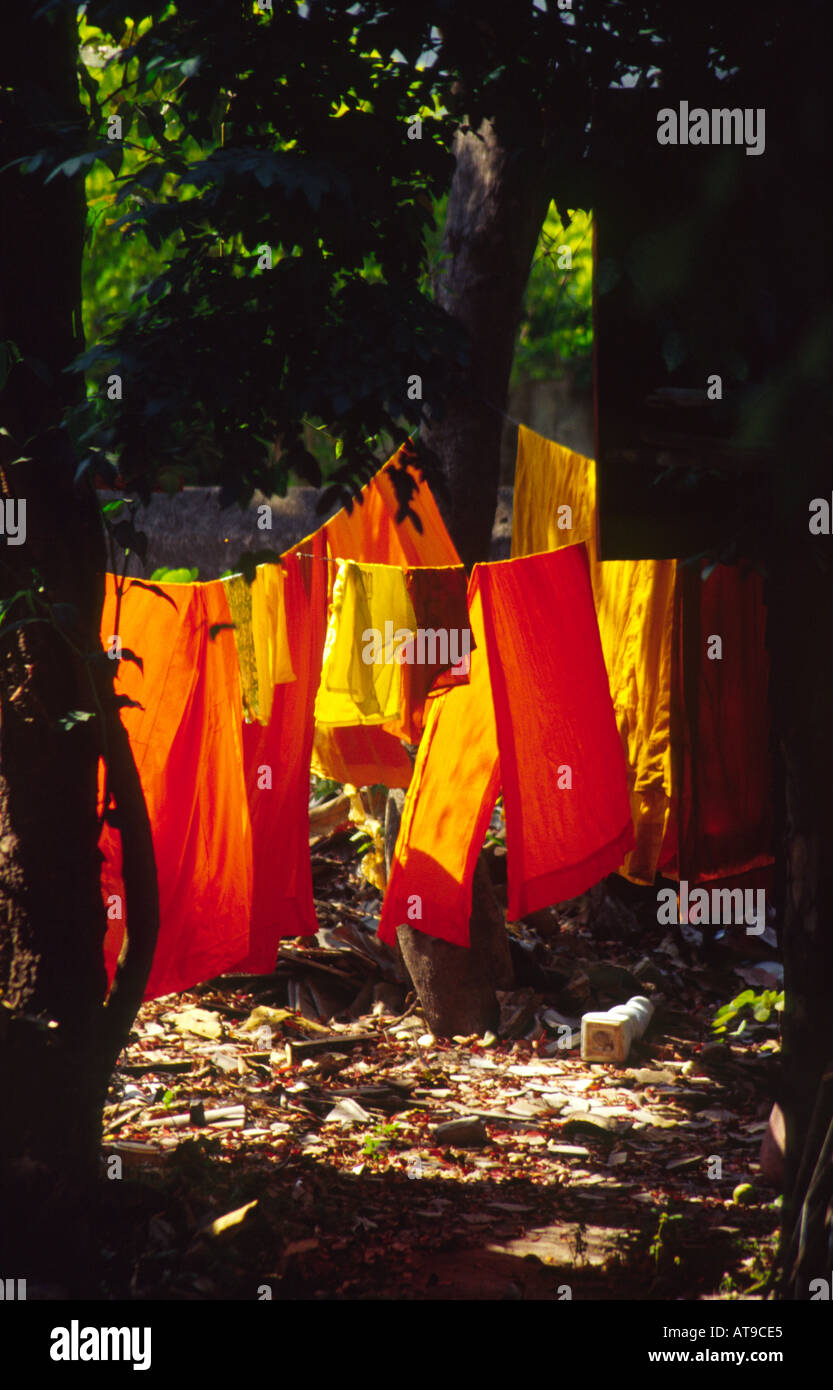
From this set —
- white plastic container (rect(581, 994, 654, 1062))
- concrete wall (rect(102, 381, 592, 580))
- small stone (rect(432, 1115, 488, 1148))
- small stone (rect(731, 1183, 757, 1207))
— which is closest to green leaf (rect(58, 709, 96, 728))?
small stone (rect(432, 1115, 488, 1148))

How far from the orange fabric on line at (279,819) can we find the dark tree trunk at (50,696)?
185 cm

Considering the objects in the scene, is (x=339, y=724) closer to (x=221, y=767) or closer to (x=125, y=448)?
(x=221, y=767)

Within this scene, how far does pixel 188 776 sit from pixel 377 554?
159cm

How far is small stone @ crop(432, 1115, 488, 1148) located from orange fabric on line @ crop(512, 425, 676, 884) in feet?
5.47

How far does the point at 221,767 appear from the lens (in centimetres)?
589

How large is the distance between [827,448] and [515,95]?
157 centimetres

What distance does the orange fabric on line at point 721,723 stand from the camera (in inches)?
254

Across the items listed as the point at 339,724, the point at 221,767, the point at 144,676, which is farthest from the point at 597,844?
the point at 144,676

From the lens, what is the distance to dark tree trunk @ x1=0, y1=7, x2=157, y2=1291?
3.99 meters

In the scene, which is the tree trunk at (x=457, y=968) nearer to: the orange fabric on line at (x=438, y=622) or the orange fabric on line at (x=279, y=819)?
the orange fabric on line at (x=279, y=819)

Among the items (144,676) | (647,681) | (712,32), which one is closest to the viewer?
(712,32)

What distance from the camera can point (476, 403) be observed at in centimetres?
673

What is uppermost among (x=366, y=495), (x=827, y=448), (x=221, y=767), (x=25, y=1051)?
(x=366, y=495)

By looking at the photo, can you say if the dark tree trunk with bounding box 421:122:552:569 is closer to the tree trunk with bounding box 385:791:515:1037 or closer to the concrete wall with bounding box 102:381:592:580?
the tree trunk with bounding box 385:791:515:1037
